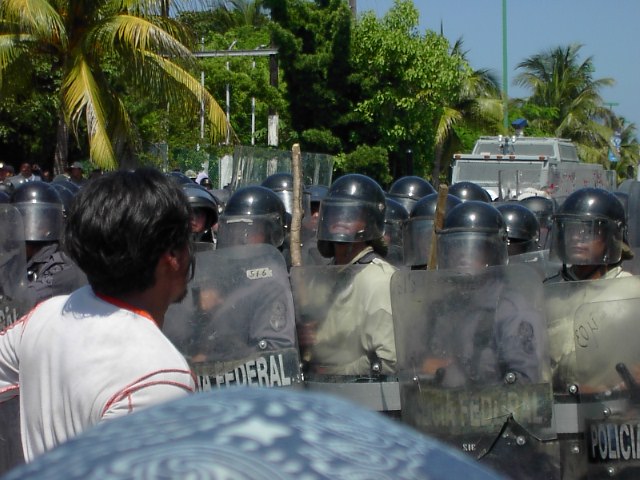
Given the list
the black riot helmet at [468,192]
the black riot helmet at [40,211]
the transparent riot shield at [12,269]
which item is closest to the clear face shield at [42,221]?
the black riot helmet at [40,211]

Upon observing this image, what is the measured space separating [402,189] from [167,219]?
7465 millimetres

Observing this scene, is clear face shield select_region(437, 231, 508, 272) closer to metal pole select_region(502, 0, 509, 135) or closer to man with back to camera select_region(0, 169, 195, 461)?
man with back to camera select_region(0, 169, 195, 461)

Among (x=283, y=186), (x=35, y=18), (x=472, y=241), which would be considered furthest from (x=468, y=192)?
(x=35, y=18)

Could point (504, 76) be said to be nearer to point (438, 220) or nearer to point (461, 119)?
point (461, 119)

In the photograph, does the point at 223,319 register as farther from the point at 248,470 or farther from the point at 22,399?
the point at 248,470

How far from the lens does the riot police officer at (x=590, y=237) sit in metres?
5.32

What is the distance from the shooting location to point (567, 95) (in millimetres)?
44875

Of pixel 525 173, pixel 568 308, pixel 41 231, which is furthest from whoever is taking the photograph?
pixel 525 173

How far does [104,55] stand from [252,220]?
10173mm

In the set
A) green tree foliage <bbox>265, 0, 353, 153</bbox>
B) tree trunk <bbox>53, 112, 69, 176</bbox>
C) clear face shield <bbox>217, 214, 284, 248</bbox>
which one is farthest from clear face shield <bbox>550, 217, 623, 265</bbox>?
green tree foliage <bbox>265, 0, 353, 153</bbox>

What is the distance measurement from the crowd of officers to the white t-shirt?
175 centimetres

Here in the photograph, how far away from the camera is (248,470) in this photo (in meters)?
0.97

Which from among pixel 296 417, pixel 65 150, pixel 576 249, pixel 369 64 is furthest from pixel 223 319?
pixel 369 64

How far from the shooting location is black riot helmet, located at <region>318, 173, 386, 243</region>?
566cm
